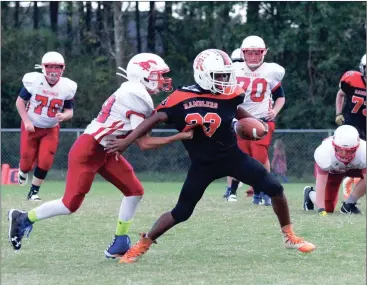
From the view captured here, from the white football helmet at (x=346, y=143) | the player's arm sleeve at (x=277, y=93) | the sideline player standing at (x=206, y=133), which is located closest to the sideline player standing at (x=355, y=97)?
the player's arm sleeve at (x=277, y=93)

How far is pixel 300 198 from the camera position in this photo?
1138 centimetres

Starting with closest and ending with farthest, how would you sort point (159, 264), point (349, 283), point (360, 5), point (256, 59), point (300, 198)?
point (349, 283) → point (159, 264) → point (256, 59) → point (300, 198) → point (360, 5)

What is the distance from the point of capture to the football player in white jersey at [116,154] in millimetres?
6188

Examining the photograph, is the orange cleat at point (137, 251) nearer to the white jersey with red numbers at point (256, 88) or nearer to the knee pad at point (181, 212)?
the knee pad at point (181, 212)

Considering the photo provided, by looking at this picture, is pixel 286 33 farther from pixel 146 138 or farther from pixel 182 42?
pixel 146 138

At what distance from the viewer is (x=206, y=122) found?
6.11m

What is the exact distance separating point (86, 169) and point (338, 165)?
307 centimetres

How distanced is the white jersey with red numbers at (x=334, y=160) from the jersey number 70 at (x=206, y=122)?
2662 millimetres

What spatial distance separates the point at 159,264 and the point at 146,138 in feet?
2.78

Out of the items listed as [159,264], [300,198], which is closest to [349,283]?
[159,264]

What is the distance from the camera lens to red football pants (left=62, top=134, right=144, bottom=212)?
6336mm

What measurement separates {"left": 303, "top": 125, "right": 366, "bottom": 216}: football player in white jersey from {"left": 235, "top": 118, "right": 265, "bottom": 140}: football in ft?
6.29

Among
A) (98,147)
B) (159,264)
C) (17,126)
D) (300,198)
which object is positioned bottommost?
(17,126)

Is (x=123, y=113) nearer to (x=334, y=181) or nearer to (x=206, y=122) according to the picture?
(x=206, y=122)
